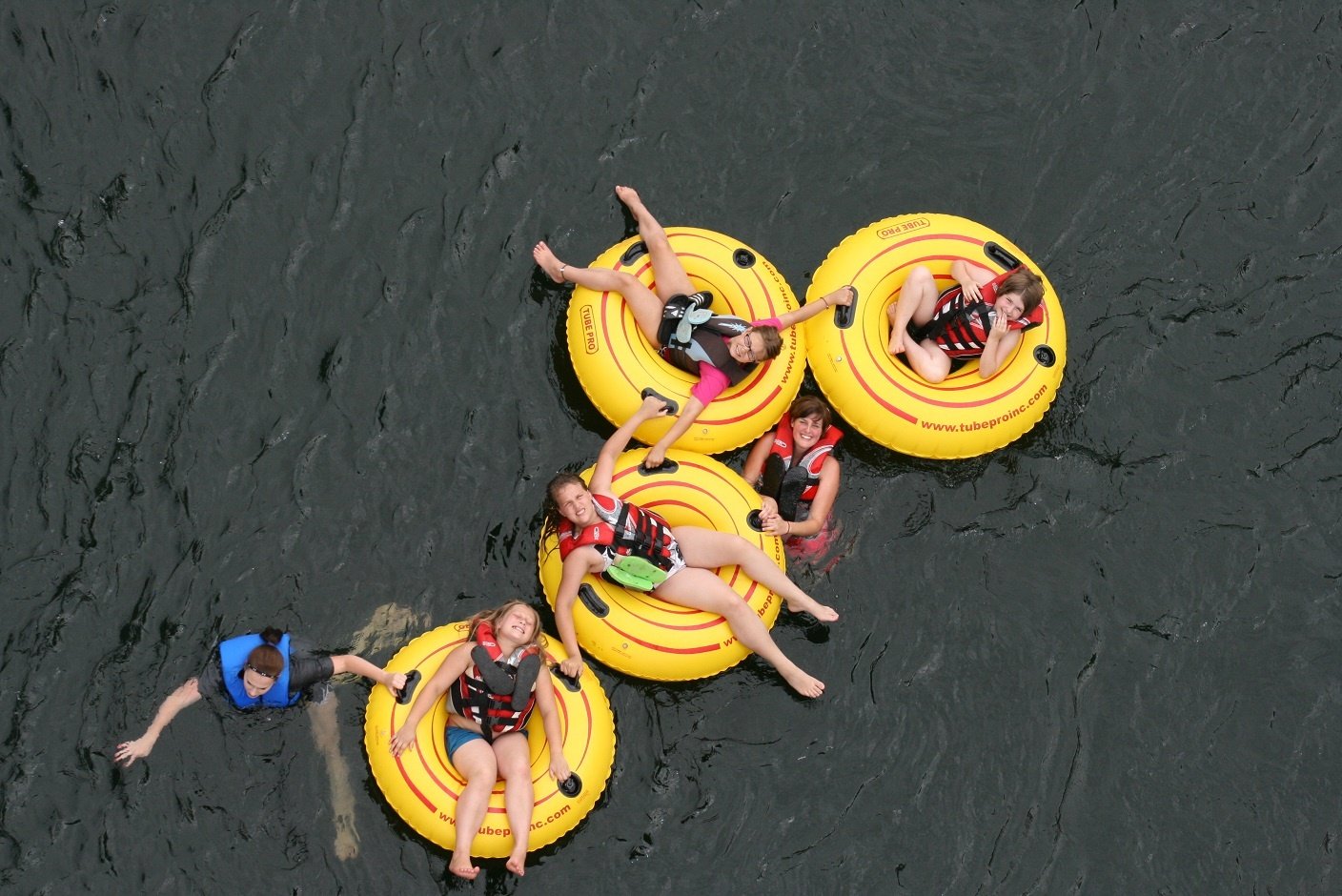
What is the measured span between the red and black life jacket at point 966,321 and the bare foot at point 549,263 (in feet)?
8.30

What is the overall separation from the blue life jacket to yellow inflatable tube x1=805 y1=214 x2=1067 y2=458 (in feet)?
12.6

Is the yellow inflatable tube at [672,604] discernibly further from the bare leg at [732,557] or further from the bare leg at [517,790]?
the bare leg at [517,790]

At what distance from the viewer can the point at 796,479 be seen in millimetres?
8258

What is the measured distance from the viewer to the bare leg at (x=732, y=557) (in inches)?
305

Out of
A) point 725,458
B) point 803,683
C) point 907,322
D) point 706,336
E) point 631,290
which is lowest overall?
point 803,683

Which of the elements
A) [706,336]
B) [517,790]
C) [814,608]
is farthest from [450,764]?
[706,336]

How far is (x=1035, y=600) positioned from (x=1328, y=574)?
2042mm

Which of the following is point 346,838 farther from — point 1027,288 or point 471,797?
point 1027,288

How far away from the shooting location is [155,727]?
24.1 feet

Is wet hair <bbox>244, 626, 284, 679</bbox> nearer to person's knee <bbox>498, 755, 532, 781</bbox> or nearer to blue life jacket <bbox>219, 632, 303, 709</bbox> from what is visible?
blue life jacket <bbox>219, 632, 303, 709</bbox>

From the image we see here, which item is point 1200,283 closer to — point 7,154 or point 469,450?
point 469,450

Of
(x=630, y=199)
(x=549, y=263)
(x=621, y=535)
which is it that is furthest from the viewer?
(x=630, y=199)

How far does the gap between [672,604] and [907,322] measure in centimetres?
254

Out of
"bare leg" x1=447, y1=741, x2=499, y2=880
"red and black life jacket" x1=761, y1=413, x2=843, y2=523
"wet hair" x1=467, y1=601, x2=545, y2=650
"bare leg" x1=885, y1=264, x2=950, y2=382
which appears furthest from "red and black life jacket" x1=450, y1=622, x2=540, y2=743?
"bare leg" x1=885, y1=264, x2=950, y2=382
